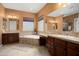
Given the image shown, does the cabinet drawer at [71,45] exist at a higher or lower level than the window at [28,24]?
lower

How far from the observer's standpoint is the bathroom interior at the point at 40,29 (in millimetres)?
2956

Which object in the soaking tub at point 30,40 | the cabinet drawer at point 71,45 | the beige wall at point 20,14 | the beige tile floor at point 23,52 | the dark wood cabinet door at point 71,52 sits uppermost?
the beige wall at point 20,14

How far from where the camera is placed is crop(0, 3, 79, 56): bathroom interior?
9.70ft

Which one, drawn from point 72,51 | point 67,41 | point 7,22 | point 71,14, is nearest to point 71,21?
point 71,14

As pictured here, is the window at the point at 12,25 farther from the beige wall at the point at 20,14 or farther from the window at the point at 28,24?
the window at the point at 28,24

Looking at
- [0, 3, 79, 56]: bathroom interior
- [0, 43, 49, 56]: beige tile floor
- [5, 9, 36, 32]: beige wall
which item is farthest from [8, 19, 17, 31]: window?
[0, 43, 49, 56]: beige tile floor

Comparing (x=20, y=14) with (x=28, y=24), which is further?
(x=28, y=24)

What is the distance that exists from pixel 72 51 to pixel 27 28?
629cm

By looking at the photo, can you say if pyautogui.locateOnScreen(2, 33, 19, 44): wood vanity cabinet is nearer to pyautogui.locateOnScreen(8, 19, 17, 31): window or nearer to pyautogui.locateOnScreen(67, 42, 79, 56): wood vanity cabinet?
pyautogui.locateOnScreen(8, 19, 17, 31): window

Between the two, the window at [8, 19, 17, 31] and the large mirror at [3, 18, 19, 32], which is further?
the window at [8, 19, 17, 31]

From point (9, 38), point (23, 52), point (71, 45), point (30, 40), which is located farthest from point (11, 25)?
point (71, 45)

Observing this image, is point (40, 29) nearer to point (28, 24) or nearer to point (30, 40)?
point (28, 24)

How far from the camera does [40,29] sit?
24.5 feet

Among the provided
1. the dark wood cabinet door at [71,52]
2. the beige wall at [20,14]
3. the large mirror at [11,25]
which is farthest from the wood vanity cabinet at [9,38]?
the dark wood cabinet door at [71,52]
